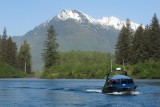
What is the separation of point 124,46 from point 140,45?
371 inches

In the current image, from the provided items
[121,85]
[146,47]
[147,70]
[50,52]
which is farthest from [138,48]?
[121,85]

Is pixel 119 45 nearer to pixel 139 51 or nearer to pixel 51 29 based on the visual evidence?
pixel 139 51

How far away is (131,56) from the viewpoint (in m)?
176

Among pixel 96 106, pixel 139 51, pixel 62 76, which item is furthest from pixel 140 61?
pixel 96 106

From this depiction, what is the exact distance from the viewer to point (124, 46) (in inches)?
7106

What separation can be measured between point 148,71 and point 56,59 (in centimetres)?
4359

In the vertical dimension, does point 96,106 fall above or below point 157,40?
below

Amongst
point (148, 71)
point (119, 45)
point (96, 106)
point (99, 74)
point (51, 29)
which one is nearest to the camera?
point (96, 106)

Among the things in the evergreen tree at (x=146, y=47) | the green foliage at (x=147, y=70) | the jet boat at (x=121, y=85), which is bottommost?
the jet boat at (x=121, y=85)

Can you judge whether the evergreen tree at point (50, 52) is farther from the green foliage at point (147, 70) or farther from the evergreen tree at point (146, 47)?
the green foliage at point (147, 70)

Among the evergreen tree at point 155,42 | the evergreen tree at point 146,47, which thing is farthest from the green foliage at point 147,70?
the evergreen tree at point 146,47

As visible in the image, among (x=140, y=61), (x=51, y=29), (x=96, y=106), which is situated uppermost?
(x=51, y=29)

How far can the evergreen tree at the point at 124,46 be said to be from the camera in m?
178

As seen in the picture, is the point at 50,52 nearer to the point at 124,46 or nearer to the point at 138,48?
the point at 124,46
